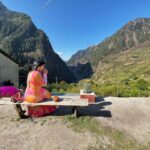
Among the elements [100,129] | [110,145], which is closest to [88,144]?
[110,145]

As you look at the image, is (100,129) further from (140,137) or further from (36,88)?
(36,88)

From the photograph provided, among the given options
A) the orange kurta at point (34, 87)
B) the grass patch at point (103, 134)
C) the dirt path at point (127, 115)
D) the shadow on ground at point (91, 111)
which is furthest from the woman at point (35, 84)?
the dirt path at point (127, 115)

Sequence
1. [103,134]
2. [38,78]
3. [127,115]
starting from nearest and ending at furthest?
[103,134] → [38,78] → [127,115]

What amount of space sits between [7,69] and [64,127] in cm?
1805

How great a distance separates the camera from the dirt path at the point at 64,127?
5.39 metres

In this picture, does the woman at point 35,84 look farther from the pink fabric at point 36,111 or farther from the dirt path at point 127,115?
the dirt path at point 127,115

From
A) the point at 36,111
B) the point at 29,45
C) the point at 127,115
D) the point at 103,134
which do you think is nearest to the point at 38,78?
the point at 36,111

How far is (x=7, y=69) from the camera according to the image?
74.3 ft

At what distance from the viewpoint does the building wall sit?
68.5ft

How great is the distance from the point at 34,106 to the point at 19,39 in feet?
555

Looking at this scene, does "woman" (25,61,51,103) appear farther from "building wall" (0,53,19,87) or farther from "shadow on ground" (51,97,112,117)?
"building wall" (0,53,19,87)

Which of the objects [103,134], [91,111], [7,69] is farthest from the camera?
[7,69]

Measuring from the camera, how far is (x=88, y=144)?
5.39 meters

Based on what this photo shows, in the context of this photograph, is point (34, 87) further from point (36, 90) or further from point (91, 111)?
point (91, 111)
